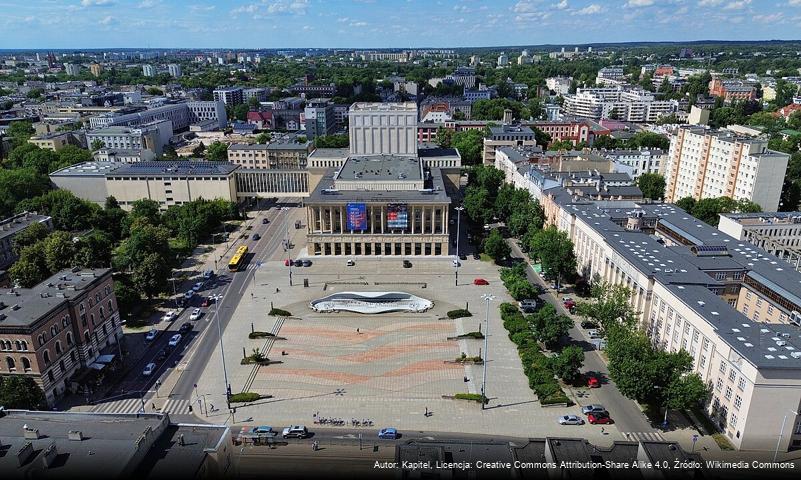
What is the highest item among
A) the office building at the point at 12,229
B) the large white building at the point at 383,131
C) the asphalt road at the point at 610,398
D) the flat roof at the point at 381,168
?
the large white building at the point at 383,131

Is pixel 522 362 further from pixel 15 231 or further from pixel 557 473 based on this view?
pixel 15 231

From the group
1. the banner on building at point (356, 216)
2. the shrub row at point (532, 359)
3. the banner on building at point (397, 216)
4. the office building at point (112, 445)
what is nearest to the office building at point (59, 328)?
the office building at point (112, 445)

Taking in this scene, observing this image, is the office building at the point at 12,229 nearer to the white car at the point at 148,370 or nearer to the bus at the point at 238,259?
the bus at the point at 238,259

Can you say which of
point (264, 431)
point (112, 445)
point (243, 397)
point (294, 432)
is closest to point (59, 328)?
point (243, 397)

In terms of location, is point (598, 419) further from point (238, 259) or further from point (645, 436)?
point (238, 259)

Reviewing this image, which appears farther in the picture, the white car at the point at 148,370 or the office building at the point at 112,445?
the white car at the point at 148,370

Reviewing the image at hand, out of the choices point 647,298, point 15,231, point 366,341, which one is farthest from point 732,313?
point 15,231

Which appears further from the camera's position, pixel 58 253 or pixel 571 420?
pixel 58 253
